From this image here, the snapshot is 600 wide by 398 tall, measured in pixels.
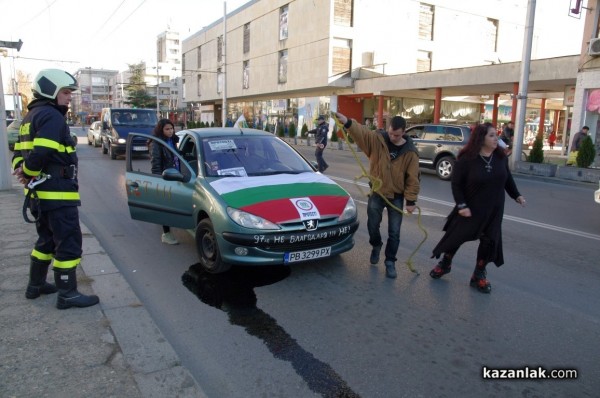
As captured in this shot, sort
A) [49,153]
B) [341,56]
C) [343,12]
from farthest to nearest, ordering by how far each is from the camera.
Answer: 1. [341,56]
2. [343,12]
3. [49,153]

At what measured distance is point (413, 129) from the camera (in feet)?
53.7

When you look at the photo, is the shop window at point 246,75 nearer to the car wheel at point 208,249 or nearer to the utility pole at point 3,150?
the utility pole at point 3,150

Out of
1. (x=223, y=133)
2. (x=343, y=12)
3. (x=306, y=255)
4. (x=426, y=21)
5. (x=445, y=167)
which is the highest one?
(x=426, y=21)

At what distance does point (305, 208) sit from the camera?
466cm

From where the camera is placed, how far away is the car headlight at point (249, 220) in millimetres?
4488

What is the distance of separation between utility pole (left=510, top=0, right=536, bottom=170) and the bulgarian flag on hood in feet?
47.6

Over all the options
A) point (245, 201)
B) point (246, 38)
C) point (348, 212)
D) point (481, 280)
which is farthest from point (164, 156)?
point (246, 38)

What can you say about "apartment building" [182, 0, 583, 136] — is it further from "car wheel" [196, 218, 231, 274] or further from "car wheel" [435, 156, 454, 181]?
"car wheel" [196, 218, 231, 274]

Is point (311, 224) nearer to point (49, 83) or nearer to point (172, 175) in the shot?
point (172, 175)

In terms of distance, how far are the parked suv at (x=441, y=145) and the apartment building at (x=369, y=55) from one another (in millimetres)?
10798

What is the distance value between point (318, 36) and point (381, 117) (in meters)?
8.02

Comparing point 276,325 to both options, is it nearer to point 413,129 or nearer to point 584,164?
point 413,129

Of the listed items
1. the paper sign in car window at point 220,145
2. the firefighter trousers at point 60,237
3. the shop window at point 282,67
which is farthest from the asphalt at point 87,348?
the shop window at point 282,67

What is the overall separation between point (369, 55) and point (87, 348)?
111ft
